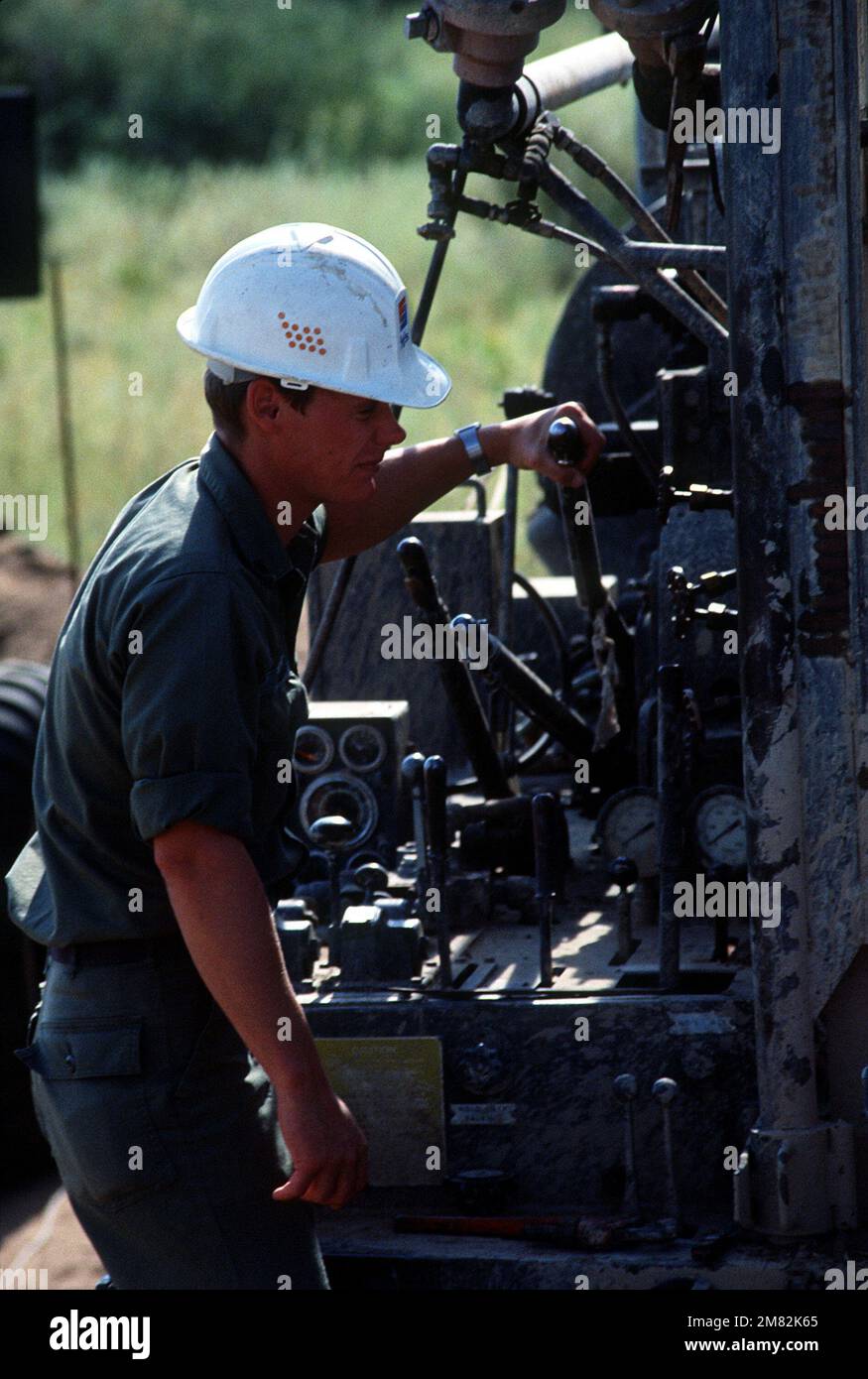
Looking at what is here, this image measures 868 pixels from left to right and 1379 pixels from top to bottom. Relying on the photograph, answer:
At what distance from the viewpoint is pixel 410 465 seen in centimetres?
331

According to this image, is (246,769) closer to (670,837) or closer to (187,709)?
(187,709)

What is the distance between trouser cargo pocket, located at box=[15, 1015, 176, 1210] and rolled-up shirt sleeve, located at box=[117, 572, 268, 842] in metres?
0.34

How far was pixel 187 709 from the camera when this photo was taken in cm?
244

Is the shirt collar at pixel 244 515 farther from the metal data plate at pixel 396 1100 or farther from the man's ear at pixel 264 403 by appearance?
the metal data plate at pixel 396 1100

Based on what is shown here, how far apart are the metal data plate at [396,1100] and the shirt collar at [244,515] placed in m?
0.92

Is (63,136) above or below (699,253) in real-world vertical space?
above

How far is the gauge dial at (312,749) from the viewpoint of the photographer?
13.7 ft

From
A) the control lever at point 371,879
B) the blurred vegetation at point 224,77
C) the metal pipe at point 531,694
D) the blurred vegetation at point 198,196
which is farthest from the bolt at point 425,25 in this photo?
the blurred vegetation at point 224,77

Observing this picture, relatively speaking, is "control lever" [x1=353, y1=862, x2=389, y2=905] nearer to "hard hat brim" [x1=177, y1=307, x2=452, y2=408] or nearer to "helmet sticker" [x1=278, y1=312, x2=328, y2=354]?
"hard hat brim" [x1=177, y1=307, x2=452, y2=408]

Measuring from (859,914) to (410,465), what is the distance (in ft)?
3.24

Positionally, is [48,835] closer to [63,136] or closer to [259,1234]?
[259,1234]

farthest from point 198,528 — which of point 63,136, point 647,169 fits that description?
point 63,136

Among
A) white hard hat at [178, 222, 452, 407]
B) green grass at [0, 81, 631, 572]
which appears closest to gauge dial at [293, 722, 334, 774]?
white hard hat at [178, 222, 452, 407]

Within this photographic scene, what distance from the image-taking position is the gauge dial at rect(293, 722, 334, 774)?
417 centimetres
